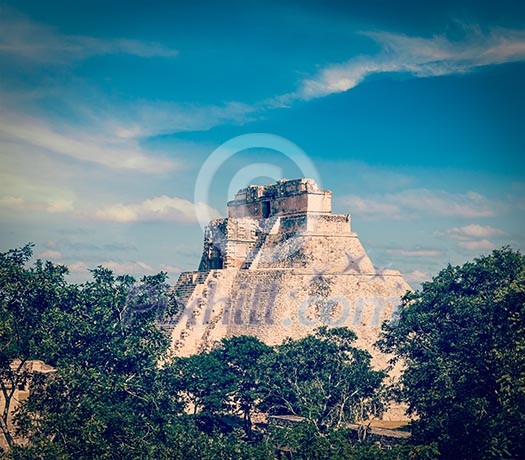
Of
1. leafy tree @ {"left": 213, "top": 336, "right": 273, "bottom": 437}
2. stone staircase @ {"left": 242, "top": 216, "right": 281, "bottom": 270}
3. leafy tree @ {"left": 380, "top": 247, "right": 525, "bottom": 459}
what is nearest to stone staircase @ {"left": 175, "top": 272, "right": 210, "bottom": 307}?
stone staircase @ {"left": 242, "top": 216, "right": 281, "bottom": 270}

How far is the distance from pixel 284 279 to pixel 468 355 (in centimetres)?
870

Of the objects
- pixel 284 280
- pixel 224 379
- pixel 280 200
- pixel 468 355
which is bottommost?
A: pixel 224 379

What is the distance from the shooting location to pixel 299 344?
27.0 m

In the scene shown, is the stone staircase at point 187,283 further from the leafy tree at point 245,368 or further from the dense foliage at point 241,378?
the leafy tree at point 245,368

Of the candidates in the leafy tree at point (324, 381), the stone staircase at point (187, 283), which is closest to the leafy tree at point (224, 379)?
the leafy tree at point (324, 381)

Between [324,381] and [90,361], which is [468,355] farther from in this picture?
[90,361]

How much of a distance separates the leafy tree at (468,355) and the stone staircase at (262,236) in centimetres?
657

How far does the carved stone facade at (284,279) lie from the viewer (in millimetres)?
30344

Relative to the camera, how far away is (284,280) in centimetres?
3072

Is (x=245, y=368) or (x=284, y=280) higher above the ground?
(x=284, y=280)

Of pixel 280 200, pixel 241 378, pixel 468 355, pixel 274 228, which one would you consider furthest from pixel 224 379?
pixel 280 200

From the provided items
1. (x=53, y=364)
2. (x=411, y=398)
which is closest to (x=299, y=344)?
(x=411, y=398)

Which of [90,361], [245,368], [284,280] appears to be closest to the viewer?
[90,361]

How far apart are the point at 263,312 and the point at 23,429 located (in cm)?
1148
